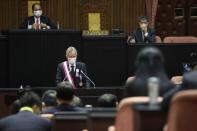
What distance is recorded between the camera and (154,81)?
18.2 ft

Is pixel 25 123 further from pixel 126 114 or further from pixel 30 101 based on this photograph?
pixel 126 114

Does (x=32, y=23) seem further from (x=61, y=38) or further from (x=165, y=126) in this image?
(x=165, y=126)

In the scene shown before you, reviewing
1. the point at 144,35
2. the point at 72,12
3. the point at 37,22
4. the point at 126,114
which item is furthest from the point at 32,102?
the point at 72,12

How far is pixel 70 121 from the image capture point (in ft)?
22.6

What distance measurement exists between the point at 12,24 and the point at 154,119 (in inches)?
433

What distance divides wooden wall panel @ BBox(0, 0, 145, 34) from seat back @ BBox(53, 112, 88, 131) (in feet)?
30.9

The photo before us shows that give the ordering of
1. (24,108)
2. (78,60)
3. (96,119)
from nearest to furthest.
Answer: (96,119), (24,108), (78,60)

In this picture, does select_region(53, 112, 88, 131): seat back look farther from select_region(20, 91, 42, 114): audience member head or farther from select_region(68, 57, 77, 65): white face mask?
select_region(68, 57, 77, 65): white face mask

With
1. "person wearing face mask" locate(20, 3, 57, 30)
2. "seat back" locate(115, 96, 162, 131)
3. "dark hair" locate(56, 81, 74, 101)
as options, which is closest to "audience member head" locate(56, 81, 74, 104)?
"dark hair" locate(56, 81, 74, 101)

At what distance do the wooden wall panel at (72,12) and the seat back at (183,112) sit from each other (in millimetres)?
10865

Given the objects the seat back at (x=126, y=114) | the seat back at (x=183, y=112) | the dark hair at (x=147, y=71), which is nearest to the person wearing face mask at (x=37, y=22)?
the dark hair at (x=147, y=71)

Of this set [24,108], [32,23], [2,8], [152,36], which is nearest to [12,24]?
[2,8]

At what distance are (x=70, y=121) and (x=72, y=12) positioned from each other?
31.8 feet

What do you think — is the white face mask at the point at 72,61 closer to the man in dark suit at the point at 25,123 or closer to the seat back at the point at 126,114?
the man in dark suit at the point at 25,123
